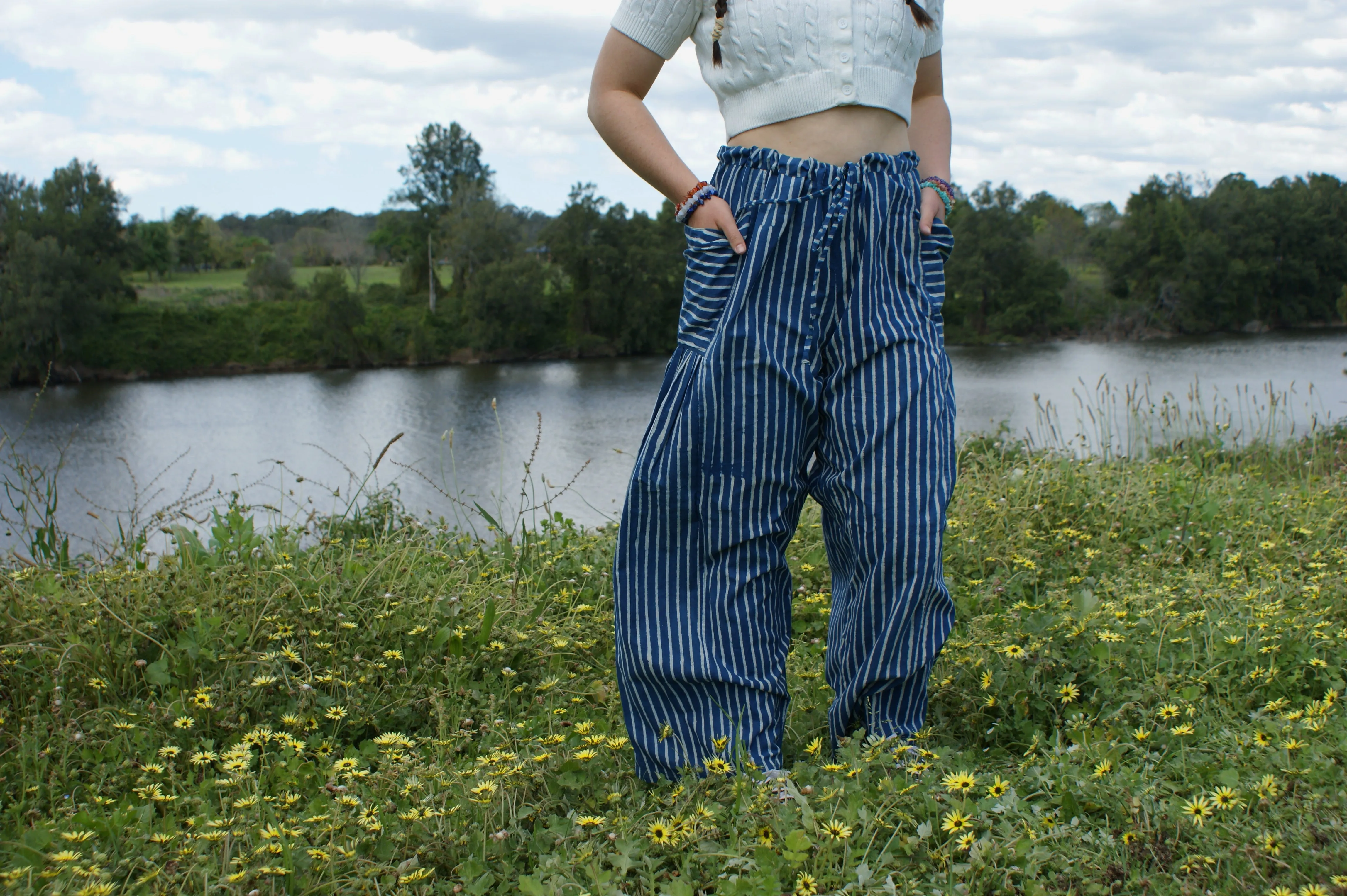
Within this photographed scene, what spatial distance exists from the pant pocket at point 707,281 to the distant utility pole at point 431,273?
42066 millimetres

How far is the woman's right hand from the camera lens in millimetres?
1636

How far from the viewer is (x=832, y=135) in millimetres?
1652

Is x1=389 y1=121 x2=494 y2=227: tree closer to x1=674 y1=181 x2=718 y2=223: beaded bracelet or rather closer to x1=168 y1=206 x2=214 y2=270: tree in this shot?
x1=168 y1=206 x2=214 y2=270: tree

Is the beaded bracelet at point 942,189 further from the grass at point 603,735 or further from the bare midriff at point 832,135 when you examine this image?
the grass at point 603,735

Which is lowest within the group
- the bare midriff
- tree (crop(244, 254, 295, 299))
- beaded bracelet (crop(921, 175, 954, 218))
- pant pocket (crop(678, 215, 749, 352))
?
pant pocket (crop(678, 215, 749, 352))

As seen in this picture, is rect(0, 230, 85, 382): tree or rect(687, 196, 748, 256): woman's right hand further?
rect(0, 230, 85, 382): tree

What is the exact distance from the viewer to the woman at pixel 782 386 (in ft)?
5.29

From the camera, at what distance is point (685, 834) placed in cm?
138

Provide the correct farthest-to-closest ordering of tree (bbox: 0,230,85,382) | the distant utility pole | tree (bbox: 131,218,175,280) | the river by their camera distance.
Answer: the distant utility pole → tree (bbox: 131,218,175,280) → tree (bbox: 0,230,85,382) → the river

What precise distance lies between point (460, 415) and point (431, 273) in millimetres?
23141

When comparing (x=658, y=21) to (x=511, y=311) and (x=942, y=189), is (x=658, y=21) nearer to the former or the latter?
(x=942, y=189)

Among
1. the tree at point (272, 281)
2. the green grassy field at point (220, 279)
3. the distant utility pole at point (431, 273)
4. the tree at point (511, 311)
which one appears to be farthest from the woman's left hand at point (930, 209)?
the tree at point (272, 281)

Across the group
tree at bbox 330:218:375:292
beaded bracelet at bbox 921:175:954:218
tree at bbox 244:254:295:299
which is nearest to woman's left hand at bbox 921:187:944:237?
beaded bracelet at bbox 921:175:954:218

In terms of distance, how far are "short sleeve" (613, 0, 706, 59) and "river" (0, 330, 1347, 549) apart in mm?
2323
